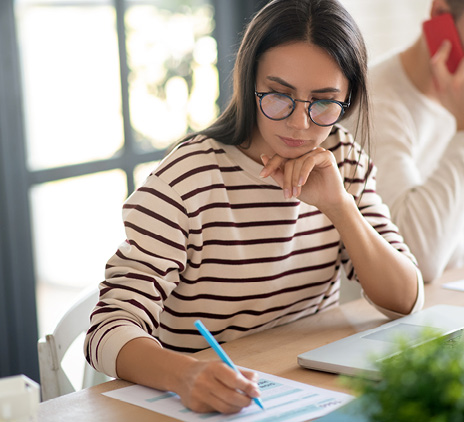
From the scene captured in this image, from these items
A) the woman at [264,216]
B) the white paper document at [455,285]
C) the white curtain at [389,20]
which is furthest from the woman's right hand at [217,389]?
the white curtain at [389,20]

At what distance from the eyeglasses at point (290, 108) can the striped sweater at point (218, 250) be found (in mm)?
168

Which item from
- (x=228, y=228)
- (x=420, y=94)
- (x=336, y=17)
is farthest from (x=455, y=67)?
(x=228, y=228)

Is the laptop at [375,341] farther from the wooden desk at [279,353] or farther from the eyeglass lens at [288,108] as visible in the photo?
the eyeglass lens at [288,108]

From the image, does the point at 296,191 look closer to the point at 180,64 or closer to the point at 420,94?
the point at 420,94

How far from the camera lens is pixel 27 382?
854 millimetres

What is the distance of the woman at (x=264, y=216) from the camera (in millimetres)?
1274

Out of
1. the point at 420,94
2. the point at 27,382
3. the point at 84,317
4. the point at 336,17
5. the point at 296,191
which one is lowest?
the point at 84,317

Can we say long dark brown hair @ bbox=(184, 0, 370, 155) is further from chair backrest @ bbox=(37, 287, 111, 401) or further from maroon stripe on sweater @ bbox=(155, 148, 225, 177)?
chair backrest @ bbox=(37, 287, 111, 401)

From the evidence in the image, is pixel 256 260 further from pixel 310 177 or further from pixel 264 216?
pixel 310 177

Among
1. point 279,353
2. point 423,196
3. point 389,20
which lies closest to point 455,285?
point 423,196

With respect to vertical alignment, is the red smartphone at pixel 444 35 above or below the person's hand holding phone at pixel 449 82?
above

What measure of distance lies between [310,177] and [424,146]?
0.83 metres

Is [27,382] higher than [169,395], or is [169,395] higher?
[27,382]

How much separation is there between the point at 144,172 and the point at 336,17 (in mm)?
1576
